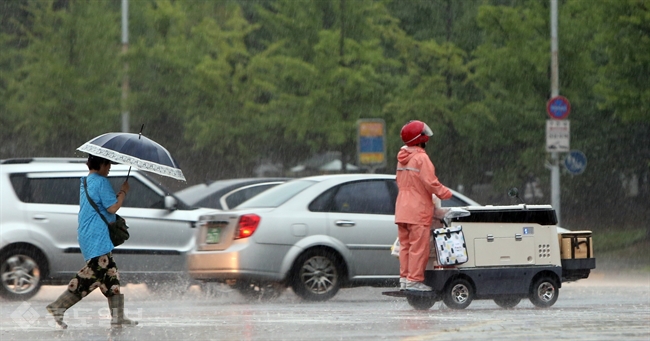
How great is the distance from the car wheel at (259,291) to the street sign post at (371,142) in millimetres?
10375

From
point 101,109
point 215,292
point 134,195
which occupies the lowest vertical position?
point 215,292

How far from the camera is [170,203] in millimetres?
15266

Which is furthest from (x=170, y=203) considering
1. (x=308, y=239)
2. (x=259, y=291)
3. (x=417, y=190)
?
(x=417, y=190)

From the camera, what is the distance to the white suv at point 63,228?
1452cm

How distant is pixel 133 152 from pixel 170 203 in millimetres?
5350

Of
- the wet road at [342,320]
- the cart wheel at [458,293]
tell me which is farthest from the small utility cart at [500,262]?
the wet road at [342,320]

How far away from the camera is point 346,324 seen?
1005 cm

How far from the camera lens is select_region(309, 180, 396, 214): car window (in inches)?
551

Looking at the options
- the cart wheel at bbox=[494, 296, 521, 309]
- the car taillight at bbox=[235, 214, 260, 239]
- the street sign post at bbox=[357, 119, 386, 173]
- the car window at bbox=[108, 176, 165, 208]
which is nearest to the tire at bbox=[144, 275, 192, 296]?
the car window at bbox=[108, 176, 165, 208]

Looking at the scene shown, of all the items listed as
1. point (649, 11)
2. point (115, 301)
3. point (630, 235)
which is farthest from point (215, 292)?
point (630, 235)

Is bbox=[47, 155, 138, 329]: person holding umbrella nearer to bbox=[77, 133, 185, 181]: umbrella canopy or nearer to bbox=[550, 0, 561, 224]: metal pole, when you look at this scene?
bbox=[77, 133, 185, 181]: umbrella canopy

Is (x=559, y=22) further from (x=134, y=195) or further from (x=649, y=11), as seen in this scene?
(x=134, y=195)

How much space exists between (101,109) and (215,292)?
19.3m

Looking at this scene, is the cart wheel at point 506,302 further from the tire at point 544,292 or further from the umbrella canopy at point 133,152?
the umbrella canopy at point 133,152
